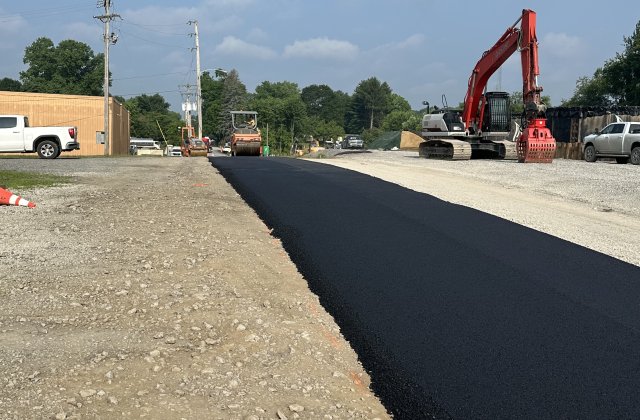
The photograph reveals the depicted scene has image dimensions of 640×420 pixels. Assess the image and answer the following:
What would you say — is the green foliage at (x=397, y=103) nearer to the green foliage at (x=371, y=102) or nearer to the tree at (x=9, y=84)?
the green foliage at (x=371, y=102)

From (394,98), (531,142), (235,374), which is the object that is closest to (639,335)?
(235,374)

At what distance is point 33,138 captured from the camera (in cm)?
2495

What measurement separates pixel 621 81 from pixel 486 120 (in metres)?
34.6

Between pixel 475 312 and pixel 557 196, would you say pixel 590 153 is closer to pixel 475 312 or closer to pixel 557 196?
pixel 557 196

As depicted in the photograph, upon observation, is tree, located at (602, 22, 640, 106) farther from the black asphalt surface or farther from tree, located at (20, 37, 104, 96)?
tree, located at (20, 37, 104, 96)

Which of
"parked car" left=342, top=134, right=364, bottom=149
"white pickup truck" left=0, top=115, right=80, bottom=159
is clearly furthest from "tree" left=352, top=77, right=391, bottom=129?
"white pickup truck" left=0, top=115, right=80, bottom=159

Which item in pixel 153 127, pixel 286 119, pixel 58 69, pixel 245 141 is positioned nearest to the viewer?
pixel 245 141

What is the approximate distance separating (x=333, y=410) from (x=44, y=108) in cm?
5167

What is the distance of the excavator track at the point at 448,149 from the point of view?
25578 millimetres

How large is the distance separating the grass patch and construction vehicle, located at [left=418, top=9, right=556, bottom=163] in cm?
1543

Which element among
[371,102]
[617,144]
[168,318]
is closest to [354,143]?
[617,144]

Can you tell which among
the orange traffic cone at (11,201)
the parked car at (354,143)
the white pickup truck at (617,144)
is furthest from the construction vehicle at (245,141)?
the orange traffic cone at (11,201)

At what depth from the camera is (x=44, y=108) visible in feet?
162

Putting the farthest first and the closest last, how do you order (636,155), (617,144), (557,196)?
(617,144) < (636,155) < (557,196)
